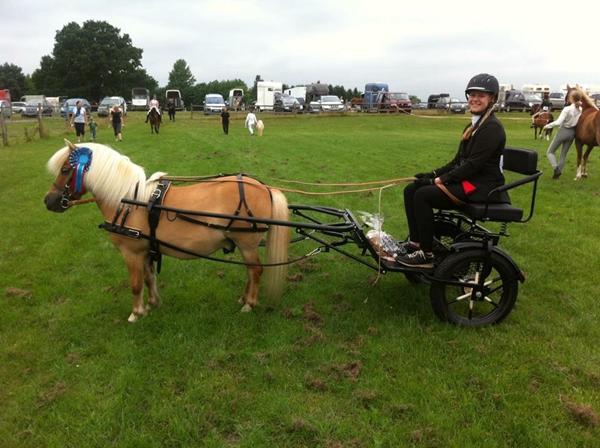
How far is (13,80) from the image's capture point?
4058 inches

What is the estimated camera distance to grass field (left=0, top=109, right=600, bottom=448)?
3098mm

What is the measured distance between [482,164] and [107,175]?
350 cm

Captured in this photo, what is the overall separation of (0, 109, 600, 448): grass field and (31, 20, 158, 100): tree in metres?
82.0

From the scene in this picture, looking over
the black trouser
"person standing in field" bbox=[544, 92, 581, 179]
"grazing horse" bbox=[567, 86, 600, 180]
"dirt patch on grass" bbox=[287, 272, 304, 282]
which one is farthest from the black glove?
"person standing in field" bbox=[544, 92, 581, 179]

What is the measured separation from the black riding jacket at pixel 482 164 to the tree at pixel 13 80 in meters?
118

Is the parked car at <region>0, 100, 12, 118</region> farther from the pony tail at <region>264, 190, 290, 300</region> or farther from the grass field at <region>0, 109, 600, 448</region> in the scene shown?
the pony tail at <region>264, 190, 290, 300</region>

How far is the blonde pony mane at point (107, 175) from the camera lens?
4234mm

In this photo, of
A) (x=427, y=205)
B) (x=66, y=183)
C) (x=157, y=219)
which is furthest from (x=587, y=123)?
(x=66, y=183)

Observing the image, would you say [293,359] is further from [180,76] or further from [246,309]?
[180,76]

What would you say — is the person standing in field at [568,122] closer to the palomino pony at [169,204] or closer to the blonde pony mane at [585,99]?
the blonde pony mane at [585,99]

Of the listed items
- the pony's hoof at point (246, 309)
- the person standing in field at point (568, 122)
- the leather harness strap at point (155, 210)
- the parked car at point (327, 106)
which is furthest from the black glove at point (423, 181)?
the parked car at point (327, 106)

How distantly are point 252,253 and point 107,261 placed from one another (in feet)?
9.28

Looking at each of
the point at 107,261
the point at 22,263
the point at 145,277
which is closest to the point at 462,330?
the point at 145,277

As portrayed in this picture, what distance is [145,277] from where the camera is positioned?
4.83 metres
